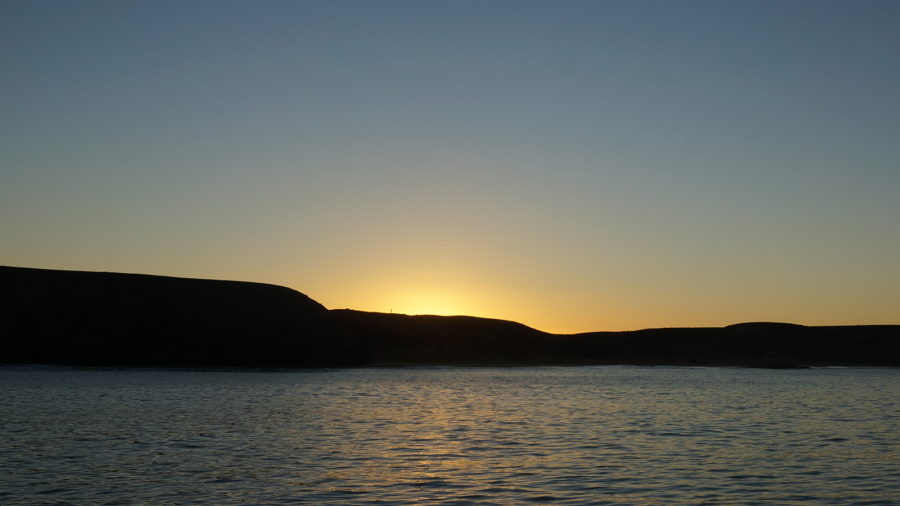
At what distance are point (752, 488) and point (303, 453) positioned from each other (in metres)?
15.3

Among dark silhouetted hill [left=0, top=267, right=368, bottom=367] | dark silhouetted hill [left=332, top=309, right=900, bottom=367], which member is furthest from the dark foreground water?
dark silhouetted hill [left=332, top=309, right=900, bottom=367]

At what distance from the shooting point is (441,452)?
28547 millimetres

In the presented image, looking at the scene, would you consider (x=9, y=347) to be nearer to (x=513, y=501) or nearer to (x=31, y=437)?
(x=31, y=437)

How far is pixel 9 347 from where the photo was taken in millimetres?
110375

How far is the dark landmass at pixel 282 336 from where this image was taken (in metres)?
116

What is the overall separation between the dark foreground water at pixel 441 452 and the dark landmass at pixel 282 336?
6770 cm

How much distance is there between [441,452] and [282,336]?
108184mm

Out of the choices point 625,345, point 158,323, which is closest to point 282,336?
point 158,323

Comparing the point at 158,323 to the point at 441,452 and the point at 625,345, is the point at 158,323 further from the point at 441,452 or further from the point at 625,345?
the point at 625,345

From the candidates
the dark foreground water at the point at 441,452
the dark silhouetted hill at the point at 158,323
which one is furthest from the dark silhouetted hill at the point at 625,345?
the dark foreground water at the point at 441,452

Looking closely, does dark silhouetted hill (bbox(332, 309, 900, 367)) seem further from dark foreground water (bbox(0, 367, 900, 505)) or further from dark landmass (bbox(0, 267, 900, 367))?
dark foreground water (bbox(0, 367, 900, 505))

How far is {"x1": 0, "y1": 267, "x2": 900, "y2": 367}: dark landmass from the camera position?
116 m

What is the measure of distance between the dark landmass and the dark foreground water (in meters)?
67.7

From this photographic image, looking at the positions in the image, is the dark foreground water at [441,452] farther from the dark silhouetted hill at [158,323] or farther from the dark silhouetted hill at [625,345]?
the dark silhouetted hill at [625,345]
